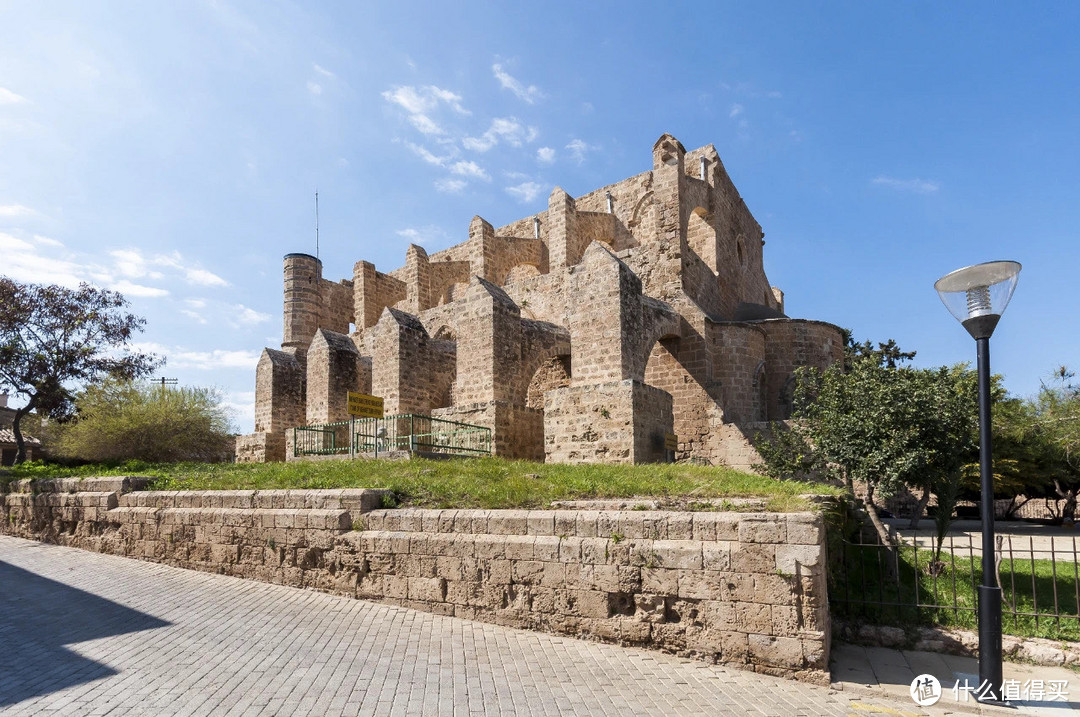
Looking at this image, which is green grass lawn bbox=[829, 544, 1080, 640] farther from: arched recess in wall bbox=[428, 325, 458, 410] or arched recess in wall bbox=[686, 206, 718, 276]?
arched recess in wall bbox=[686, 206, 718, 276]

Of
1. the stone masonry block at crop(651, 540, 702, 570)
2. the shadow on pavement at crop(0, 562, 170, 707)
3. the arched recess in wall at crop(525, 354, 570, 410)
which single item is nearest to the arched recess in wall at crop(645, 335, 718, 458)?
the arched recess in wall at crop(525, 354, 570, 410)

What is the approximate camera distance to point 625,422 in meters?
12.5

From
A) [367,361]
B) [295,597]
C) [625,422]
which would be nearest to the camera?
[295,597]

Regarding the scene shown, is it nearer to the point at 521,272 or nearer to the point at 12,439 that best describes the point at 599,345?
the point at 521,272

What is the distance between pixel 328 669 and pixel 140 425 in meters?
19.4

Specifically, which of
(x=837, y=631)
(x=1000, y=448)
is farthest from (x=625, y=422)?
(x=1000, y=448)

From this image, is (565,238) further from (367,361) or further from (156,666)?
(156,666)

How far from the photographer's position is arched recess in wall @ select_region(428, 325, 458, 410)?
59.0 feet

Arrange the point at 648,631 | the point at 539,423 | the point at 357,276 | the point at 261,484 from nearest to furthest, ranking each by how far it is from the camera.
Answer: the point at 648,631 → the point at 261,484 → the point at 539,423 → the point at 357,276

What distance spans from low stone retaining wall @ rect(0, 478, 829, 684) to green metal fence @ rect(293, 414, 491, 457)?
4.94 metres

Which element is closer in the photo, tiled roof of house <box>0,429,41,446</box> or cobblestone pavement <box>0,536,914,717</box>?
cobblestone pavement <box>0,536,914,717</box>

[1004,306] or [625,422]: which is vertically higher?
[1004,306]

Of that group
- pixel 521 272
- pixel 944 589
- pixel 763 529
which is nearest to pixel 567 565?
pixel 763 529

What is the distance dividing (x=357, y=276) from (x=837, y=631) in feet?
82.6
